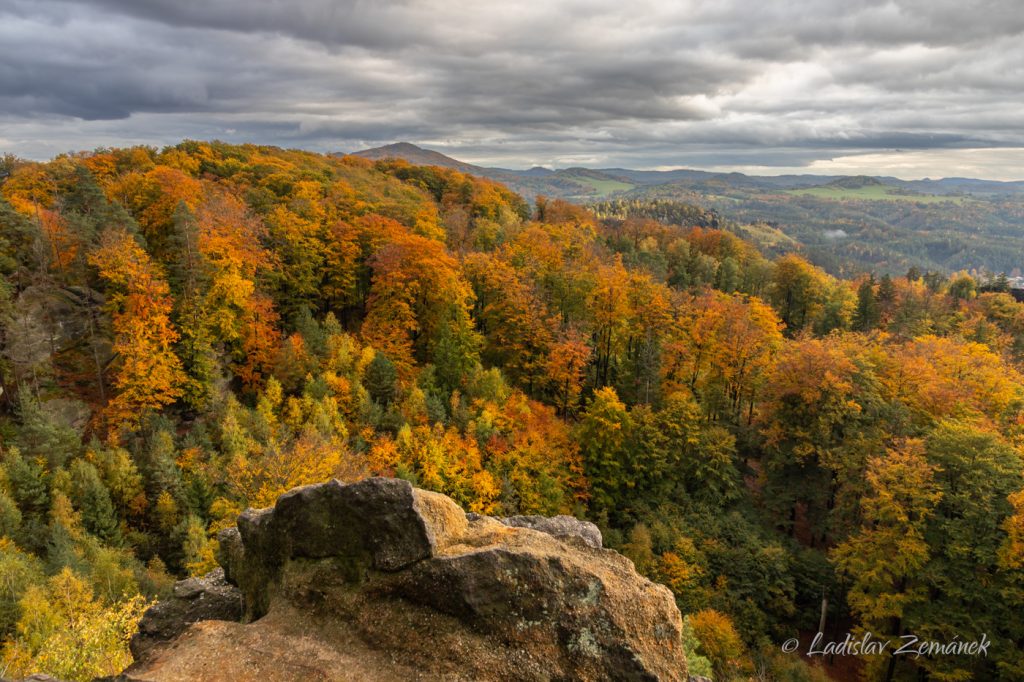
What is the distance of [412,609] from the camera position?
1145 cm

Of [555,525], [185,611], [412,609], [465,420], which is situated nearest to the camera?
[412,609]

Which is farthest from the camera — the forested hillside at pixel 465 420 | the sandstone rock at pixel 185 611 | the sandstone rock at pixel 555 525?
the forested hillside at pixel 465 420

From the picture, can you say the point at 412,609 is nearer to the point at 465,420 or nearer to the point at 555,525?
the point at 555,525

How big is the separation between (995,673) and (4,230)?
67.5 m

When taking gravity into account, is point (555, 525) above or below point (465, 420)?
above

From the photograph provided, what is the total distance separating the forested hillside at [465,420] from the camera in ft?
93.3

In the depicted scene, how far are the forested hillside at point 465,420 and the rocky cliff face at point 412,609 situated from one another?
13781mm

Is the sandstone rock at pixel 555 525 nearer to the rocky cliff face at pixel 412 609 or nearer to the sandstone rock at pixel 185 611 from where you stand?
the rocky cliff face at pixel 412 609

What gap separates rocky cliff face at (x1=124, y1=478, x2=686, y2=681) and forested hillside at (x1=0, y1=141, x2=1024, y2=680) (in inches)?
543

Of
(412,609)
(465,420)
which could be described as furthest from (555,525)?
(465,420)

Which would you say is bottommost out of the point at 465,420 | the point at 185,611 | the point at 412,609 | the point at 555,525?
the point at 465,420

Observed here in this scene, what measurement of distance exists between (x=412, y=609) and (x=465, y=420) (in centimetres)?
2915

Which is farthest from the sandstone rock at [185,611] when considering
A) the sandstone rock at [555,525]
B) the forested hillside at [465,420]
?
the forested hillside at [465,420]

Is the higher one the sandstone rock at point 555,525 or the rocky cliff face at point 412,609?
the rocky cliff face at point 412,609
